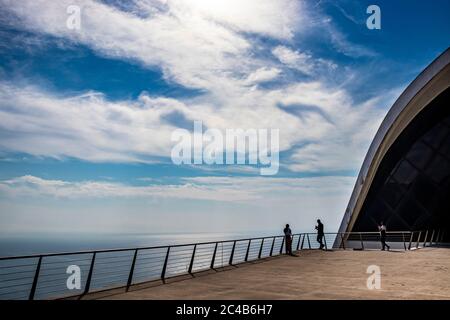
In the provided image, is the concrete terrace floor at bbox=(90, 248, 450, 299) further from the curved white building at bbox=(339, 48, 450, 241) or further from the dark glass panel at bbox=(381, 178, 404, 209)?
the dark glass panel at bbox=(381, 178, 404, 209)

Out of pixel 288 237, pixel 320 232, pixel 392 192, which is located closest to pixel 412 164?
pixel 392 192

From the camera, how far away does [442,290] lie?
850 centimetres

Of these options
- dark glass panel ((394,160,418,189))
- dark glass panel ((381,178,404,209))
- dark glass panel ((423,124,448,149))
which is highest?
dark glass panel ((423,124,448,149))

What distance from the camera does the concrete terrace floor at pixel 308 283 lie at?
8.22 meters

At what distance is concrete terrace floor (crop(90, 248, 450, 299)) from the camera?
27.0ft

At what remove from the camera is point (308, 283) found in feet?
32.3

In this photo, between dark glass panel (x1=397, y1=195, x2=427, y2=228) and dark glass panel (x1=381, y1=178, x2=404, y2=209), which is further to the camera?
dark glass panel (x1=381, y1=178, x2=404, y2=209)

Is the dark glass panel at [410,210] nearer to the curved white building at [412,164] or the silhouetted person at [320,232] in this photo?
the curved white building at [412,164]

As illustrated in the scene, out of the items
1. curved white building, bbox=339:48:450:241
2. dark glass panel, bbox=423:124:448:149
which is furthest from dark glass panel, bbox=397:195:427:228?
dark glass panel, bbox=423:124:448:149

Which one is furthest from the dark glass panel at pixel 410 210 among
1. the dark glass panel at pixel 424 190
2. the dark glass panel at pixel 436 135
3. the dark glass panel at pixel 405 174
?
the dark glass panel at pixel 436 135

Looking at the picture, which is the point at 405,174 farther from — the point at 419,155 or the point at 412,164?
the point at 419,155

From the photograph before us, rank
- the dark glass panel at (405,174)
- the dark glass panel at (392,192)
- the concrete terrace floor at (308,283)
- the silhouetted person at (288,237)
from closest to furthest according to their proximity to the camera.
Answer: the concrete terrace floor at (308,283), the silhouetted person at (288,237), the dark glass panel at (405,174), the dark glass panel at (392,192)
